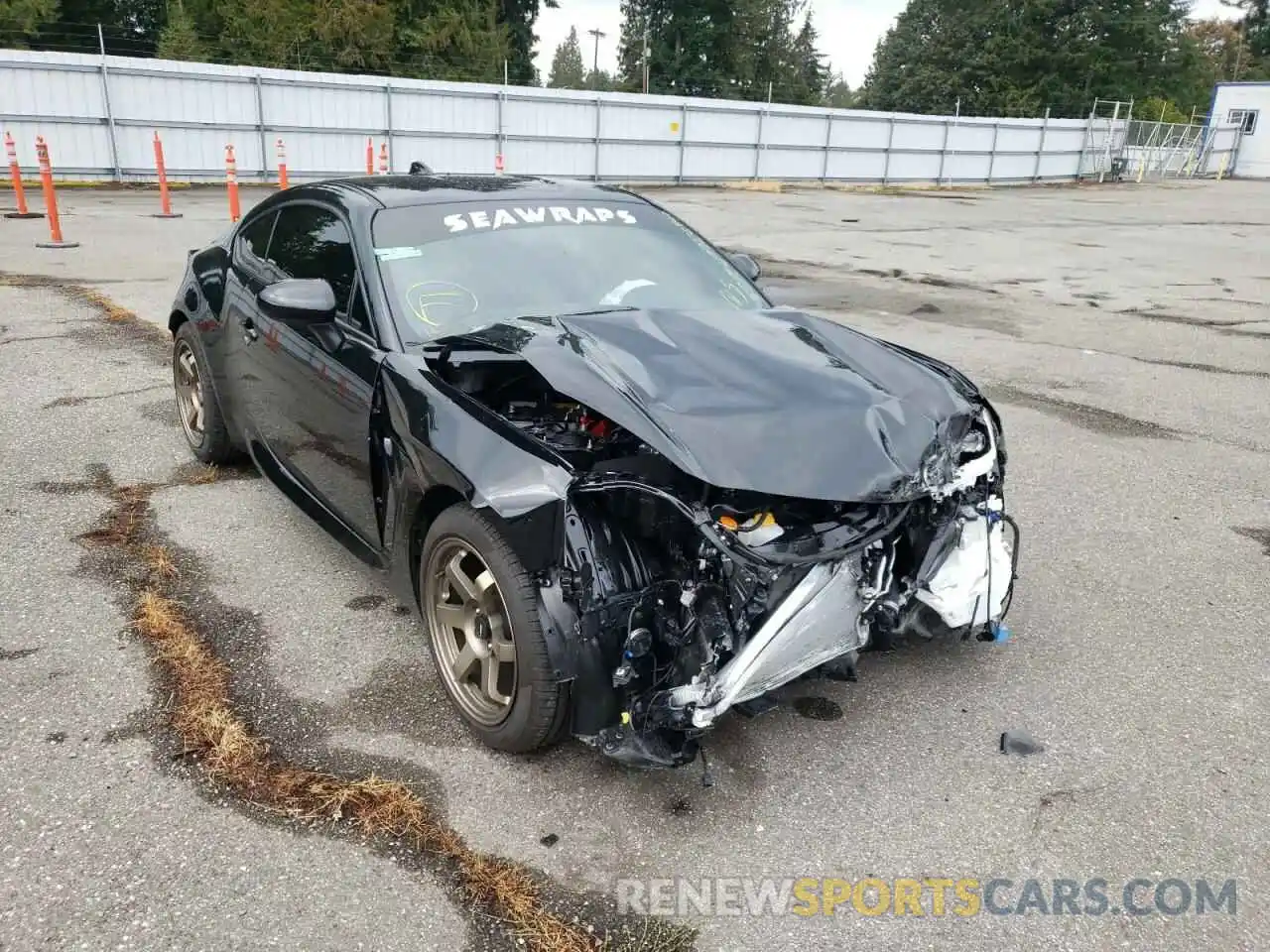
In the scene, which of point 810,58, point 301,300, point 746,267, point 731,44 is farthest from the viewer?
point 810,58

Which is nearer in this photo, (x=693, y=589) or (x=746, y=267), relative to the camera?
(x=693, y=589)

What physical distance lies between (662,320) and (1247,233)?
20.2m

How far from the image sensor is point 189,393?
203 inches

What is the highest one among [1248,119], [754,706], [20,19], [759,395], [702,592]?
[20,19]

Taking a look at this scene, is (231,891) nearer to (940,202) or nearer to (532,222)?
(532,222)

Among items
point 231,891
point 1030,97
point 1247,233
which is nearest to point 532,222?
point 231,891

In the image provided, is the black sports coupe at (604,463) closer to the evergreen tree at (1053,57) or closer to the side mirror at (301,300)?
the side mirror at (301,300)

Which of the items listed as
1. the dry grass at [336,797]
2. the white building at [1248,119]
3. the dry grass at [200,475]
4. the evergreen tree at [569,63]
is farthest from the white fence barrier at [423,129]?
the evergreen tree at [569,63]

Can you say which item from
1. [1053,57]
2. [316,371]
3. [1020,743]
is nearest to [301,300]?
[316,371]

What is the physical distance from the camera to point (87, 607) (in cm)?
365

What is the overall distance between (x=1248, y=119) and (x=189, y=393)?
49.7 meters

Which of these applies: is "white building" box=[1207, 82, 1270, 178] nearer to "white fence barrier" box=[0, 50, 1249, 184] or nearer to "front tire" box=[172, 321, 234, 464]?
"white fence barrier" box=[0, 50, 1249, 184]

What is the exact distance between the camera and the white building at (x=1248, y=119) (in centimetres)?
4184

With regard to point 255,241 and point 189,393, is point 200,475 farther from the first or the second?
point 255,241
